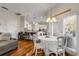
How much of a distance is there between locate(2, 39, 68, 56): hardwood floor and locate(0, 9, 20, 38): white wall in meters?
0.24

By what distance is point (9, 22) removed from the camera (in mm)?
2271

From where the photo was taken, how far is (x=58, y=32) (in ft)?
7.36

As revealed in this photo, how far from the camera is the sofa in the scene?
217cm

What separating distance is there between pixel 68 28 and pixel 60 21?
0.78 ft

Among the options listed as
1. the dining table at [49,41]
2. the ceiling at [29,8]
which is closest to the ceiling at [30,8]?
the ceiling at [29,8]

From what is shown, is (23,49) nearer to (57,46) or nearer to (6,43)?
(6,43)

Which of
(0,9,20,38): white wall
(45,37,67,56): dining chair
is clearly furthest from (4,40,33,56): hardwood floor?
(45,37,67,56): dining chair

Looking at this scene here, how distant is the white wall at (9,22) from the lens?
2170 millimetres

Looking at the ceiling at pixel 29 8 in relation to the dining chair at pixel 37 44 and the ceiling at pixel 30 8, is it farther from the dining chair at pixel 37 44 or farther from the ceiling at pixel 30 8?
the dining chair at pixel 37 44

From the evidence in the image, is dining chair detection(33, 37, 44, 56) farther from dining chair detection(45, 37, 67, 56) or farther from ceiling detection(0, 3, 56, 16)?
ceiling detection(0, 3, 56, 16)

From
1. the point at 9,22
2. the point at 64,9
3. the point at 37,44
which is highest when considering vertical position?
the point at 64,9

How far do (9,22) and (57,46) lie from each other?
3.95 feet

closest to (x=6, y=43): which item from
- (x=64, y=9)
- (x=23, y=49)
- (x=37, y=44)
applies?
(x=23, y=49)

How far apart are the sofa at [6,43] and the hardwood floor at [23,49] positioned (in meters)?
0.09
